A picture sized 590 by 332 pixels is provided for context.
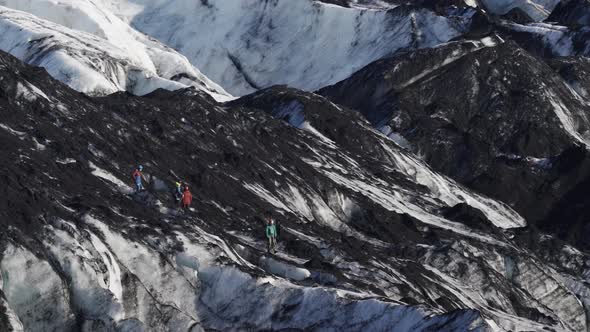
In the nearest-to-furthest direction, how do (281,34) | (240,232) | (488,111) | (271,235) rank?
(271,235) < (240,232) < (488,111) < (281,34)

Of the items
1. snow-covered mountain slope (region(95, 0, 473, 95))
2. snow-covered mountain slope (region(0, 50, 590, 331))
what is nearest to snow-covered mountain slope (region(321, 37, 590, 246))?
snow-covered mountain slope (region(0, 50, 590, 331))

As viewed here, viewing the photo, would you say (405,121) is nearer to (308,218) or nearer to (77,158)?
(308,218)

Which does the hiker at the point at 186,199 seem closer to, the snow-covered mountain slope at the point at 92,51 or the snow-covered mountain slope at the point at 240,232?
the snow-covered mountain slope at the point at 240,232

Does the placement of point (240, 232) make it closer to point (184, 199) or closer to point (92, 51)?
point (184, 199)

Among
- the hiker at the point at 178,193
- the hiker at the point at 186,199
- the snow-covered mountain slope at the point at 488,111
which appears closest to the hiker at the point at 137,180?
the hiker at the point at 178,193

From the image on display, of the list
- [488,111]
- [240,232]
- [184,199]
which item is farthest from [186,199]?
[488,111]
